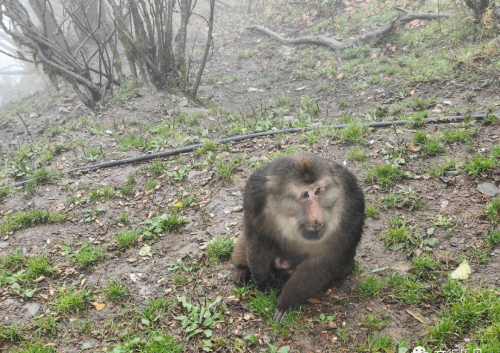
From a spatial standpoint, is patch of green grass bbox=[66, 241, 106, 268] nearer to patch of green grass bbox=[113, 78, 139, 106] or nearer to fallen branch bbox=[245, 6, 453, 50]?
patch of green grass bbox=[113, 78, 139, 106]

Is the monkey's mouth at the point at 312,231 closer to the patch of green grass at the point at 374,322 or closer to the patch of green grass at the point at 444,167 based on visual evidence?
the patch of green grass at the point at 374,322

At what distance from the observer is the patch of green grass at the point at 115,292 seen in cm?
375

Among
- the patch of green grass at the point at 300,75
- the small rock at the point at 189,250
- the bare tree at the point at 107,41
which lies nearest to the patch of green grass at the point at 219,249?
the small rock at the point at 189,250

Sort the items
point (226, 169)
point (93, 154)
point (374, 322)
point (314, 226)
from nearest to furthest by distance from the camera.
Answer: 1. point (314, 226)
2. point (374, 322)
3. point (226, 169)
4. point (93, 154)

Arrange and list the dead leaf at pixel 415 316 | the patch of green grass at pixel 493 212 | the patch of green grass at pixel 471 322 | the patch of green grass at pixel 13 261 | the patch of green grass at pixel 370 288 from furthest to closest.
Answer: the patch of green grass at pixel 13 261 → the patch of green grass at pixel 493 212 → the patch of green grass at pixel 370 288 → the dead leaf at pixel 415 316 → the patch of green grass at pixel 471 322

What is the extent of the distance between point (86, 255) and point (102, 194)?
1.53 m

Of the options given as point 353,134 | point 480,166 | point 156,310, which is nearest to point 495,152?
point 480,166

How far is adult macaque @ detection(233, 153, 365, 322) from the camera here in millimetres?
2988

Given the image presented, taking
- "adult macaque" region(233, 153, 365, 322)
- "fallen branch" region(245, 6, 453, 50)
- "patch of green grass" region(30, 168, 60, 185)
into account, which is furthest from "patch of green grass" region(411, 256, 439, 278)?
"fallen branch" region(245, 6, 453, 50)

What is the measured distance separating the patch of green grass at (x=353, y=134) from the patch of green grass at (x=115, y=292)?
418cm

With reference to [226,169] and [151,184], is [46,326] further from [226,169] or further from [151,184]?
[226,169]

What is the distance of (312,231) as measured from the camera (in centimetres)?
293

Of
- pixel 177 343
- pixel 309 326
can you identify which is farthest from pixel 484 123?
pixel 177 343

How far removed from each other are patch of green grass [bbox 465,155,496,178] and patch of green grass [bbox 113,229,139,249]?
4.48 meters
